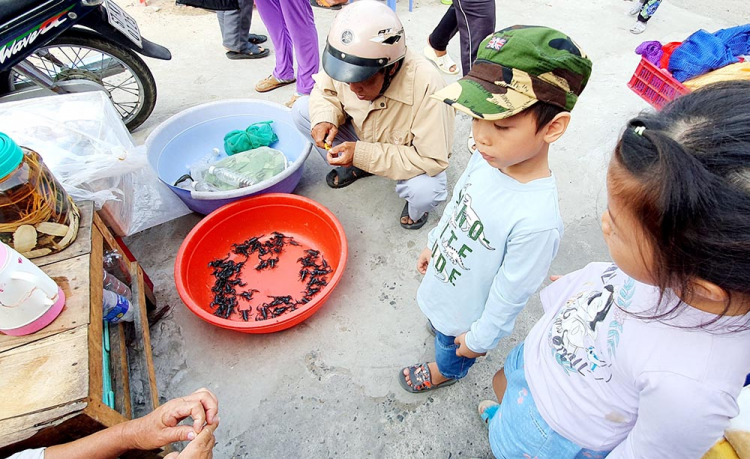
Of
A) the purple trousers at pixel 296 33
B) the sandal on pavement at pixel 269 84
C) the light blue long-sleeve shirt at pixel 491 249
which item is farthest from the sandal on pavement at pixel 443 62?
A: the light blue long-sleeve shirt at pixel 491 249

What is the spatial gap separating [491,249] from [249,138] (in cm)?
240

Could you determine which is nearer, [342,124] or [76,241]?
[76,241]

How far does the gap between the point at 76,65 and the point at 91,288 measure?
2.99 meters

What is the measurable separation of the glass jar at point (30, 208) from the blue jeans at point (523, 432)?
1.82 meters

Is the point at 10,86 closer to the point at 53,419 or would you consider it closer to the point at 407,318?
the point at 53,419

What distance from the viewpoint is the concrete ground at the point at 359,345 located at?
191 cm

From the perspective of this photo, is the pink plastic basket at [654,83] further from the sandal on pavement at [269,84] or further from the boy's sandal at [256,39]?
the boy's sandal at [256,39]

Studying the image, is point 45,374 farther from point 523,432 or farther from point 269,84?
point 269,84

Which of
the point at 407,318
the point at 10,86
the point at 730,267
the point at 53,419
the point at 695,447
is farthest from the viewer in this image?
the point at 10,86

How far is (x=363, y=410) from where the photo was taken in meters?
1.98

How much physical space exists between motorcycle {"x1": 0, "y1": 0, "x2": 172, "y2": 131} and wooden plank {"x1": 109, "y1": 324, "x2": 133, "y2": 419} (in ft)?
6.56

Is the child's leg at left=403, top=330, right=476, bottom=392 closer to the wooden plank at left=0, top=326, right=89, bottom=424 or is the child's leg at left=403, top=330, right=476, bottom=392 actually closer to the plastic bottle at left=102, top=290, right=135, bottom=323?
the wooden plank at left=0, top=326, right=89, bottom=424

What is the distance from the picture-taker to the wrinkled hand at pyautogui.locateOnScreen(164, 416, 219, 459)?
1186 mm

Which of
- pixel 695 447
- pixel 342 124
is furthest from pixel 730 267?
pixel 342 124
